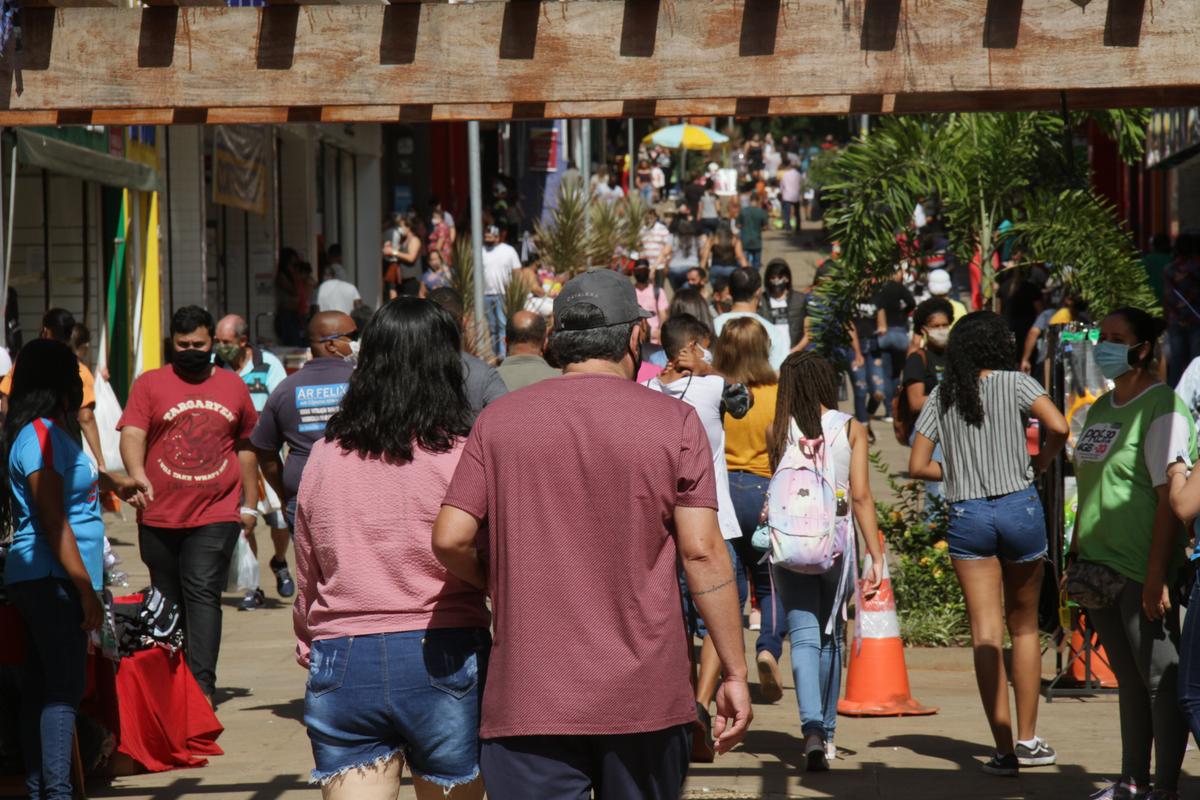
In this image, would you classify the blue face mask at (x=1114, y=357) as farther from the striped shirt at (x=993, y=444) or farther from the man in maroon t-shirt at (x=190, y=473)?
the man in maroon t-shirt at (x=190, y=473)

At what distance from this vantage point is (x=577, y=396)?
12.4ft

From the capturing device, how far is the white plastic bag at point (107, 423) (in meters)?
11.6

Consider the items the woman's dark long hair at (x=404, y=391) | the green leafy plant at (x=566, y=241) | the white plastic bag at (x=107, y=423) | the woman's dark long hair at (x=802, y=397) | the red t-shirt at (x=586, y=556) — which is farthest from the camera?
the green leafy plant at (x=566, y=241)

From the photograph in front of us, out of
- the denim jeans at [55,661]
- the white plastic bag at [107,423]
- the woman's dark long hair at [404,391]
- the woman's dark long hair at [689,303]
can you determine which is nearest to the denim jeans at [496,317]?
the white plastic bag at [107,423]

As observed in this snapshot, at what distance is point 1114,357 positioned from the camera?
5988 millimetres

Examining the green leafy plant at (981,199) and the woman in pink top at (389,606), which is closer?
the woman in pink top at (389,606)

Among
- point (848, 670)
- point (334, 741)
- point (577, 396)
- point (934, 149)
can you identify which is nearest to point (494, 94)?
point (577, 396)

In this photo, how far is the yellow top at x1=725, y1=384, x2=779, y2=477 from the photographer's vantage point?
8.10m

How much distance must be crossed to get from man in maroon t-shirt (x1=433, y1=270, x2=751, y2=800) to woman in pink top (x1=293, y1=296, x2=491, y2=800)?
0.27 metres

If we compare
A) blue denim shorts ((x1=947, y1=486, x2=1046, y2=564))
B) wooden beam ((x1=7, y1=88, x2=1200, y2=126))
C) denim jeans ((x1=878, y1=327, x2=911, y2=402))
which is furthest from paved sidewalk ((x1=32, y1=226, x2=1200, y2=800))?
denim jeans ((x1=878, y1=327, x2=911, y2=402))

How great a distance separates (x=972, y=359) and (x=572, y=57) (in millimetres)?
2381

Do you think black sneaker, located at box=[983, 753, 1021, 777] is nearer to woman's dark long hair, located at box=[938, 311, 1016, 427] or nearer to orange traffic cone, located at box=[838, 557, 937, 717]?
orange traffic cone, located at box=[838, 557, 937, 717]

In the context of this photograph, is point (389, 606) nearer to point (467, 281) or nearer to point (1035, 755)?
point (1035, 755)

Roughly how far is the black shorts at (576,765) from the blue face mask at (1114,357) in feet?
→ 9.45
